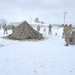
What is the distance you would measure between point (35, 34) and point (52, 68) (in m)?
11.4

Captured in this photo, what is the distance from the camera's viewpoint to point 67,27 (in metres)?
14.7

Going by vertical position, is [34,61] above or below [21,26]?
below

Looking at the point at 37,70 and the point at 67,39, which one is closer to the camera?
the point at 37,70

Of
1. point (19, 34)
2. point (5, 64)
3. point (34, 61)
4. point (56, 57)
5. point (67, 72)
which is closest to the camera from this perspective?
point (67, 72)

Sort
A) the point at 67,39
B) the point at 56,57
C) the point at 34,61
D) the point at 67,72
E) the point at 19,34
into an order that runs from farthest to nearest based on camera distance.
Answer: the point at 19,34 < the point at 67,39 < the point at 56,57 < the point at 34,61 < the point at 67,72

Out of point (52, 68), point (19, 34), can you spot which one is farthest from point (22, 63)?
point (19, 34)

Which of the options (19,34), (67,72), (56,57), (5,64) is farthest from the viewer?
(19,34)

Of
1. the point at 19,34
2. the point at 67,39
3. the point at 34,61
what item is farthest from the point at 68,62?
the point at 19,34

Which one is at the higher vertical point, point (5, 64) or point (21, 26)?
point (21, 26)

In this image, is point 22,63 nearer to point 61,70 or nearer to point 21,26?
point 61,70

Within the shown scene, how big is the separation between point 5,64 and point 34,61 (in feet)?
5.00

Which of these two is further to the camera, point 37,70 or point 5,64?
point 5,64

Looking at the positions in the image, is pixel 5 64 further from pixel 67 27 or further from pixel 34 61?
pixel 67 27

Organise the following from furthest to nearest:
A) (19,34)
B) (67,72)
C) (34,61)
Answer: (19,34)
(34,61)
(67,72)
